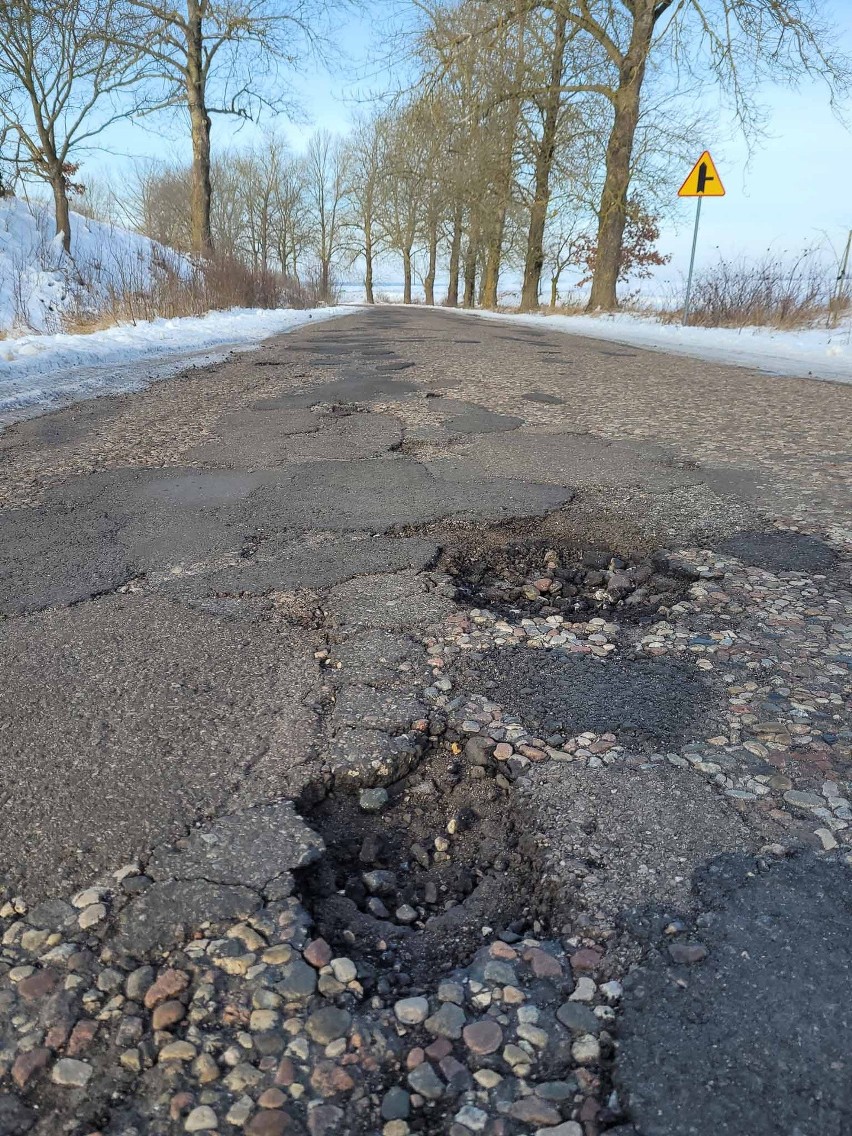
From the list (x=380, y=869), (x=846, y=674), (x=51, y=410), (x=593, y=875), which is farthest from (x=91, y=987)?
(x=51, y=410)

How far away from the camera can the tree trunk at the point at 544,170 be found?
17.8 metres

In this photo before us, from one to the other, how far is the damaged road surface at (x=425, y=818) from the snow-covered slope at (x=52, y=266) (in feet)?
30.8

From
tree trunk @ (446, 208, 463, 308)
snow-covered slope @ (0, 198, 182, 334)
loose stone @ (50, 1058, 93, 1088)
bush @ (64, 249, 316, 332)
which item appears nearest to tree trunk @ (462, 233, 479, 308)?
tree trunk @ (446, 208, 463, 308)

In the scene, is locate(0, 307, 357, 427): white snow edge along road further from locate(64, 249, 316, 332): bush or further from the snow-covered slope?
the snow-covered slope

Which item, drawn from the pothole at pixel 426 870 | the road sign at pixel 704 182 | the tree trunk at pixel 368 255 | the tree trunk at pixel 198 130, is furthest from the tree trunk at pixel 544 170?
the tree trunk at pixel 368 255

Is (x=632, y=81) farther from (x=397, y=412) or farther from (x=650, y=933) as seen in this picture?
(x=650, y=933)

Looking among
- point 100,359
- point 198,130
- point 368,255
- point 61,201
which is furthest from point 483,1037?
point 368,255

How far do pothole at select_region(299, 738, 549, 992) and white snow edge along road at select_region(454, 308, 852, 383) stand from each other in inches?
278

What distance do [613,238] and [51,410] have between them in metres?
15.5

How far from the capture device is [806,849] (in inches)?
49.6

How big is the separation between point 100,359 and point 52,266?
10890mm

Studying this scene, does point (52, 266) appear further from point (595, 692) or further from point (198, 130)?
point (595, 692)

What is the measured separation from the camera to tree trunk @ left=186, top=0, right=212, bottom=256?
56.6ft

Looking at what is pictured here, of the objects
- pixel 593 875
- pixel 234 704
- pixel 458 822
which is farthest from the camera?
pixel 234 704
